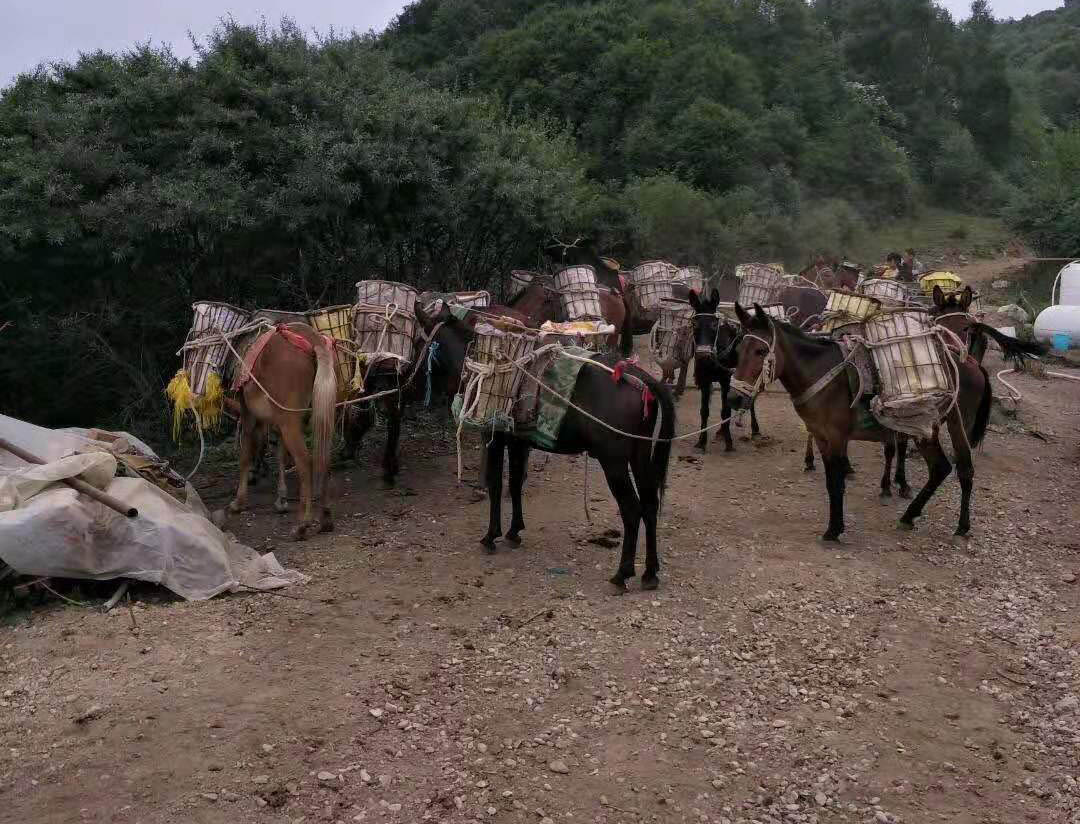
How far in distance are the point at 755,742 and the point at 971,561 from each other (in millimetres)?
3641

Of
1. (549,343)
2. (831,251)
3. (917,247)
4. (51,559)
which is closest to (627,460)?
(549,343)

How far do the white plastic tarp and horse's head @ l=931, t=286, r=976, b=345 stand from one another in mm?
7553

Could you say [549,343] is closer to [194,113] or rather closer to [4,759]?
[4,759]

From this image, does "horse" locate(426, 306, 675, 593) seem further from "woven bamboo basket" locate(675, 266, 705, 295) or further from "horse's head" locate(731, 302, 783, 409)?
"woven bamboo basket" locate(675, 266, 705, 295)

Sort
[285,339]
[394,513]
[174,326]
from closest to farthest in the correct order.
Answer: [285,339], [394,513], [174,326]

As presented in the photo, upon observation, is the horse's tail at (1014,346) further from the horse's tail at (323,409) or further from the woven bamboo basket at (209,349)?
the woven bamboo basket at (209,349)

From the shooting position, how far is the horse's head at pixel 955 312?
386 inches

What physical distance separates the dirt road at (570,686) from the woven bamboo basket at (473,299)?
246cm

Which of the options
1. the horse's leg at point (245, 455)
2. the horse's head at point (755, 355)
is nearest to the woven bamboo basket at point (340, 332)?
the horse's leg at point (245, 455)

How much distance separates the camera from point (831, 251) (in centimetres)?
2938

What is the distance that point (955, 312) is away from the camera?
398 inches

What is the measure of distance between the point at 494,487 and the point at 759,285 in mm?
7807

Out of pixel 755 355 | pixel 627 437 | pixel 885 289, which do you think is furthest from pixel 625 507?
pixel 885 289

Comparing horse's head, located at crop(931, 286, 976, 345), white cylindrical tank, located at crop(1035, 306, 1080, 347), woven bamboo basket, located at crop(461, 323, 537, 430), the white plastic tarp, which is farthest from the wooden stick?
white cylindrical tank, located at crop(1035, 306, 1080, 347)
